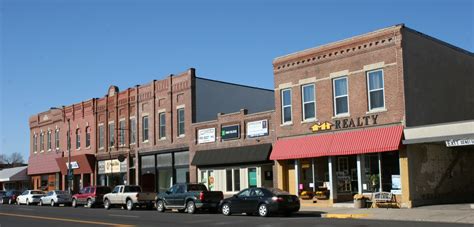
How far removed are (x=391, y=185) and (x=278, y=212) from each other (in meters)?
6.33

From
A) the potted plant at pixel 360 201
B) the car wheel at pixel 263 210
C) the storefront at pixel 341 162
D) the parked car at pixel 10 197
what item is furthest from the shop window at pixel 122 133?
the potted plant at pixel 360 201

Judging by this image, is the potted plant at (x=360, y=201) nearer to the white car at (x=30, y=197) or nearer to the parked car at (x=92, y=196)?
the parked car at (x=92, y=196)

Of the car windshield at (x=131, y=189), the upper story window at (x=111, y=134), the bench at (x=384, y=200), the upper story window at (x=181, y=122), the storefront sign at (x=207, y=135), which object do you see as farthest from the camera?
the upper story window at (x=111, y=134)

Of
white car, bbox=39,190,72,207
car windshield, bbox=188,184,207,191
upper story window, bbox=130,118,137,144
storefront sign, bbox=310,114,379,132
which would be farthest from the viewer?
upper story window, bbox=130,118,137,144

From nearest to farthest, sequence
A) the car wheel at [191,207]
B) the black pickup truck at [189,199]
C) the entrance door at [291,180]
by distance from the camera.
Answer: the black pickup truck at [189,199] → the car wheel at [191,207] → the entrance door at [291,180]

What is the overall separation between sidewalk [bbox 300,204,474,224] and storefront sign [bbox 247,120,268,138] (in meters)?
7.70

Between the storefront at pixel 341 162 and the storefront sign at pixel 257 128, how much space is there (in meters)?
1.76

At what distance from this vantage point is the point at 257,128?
33438 millimetres

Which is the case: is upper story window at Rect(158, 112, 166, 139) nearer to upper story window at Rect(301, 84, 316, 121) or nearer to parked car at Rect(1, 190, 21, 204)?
upper story window at Rect(301, 84, 316, 121)

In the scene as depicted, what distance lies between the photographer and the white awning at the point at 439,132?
2347 centimetres

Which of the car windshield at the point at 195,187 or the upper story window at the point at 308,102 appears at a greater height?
the upper story window at the point at 308,102

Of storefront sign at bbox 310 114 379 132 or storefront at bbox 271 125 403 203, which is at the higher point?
storefront sign at bbox 310 114 379 132

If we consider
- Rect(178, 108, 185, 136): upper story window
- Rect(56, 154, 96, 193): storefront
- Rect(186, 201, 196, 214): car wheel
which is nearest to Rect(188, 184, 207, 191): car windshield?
Rect(186, 201, 196, 214): car wheel

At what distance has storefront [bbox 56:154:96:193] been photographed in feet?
162
